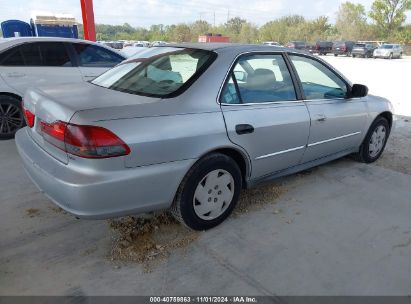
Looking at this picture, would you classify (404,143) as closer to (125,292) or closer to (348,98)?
(348,98)

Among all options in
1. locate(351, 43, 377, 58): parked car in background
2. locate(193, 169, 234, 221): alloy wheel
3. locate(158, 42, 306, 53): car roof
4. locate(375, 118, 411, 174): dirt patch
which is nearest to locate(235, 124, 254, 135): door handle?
locate(193, 169, 234, 221): alloy wheel

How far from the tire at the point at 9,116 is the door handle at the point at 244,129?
13.2 feet

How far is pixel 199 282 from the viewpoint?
8.16 feet

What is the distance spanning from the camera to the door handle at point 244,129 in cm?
298

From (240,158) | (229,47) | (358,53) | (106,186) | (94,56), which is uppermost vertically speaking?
(229,47)

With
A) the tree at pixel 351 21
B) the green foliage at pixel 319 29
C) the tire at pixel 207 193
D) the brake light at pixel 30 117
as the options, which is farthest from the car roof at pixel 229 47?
the tree at pixel 351 21

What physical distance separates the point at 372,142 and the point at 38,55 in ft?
16.7

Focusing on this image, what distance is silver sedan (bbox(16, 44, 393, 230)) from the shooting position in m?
2.38

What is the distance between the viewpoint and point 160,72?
318 centimetres

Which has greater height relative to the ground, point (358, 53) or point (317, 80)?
point (317, 80)

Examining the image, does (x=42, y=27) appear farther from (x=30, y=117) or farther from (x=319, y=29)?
(x=319, y=29)

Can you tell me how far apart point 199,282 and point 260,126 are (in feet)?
4.62

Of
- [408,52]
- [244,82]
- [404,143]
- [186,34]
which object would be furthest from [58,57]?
[186,34]

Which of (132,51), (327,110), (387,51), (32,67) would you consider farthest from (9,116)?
(387,51)
